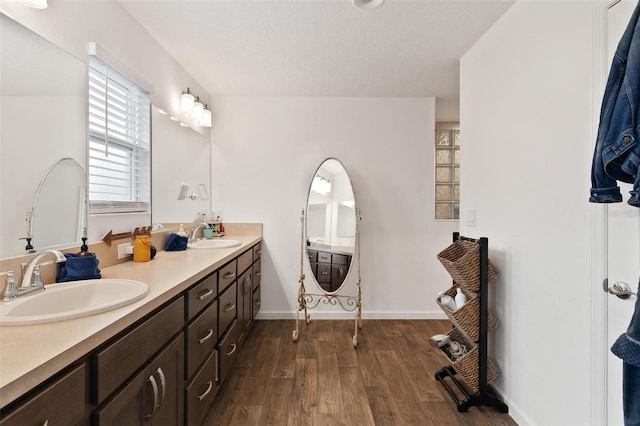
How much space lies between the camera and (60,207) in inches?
52.8

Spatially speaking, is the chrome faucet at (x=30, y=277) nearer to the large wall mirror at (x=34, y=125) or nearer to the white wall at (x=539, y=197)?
the large wall mirror at (x=34, y=125)

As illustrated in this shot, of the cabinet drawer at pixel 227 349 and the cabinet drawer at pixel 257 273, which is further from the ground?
the cabinet drawer at pixel 257 273

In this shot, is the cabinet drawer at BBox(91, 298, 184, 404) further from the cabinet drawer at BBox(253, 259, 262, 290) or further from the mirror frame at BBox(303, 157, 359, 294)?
the mirror frame at BBox(303, 157, 359, 294)

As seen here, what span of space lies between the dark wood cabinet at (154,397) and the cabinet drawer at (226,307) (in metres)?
0.50

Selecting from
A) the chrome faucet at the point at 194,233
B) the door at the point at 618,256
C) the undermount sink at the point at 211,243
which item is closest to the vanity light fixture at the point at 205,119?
the chrome faucet at the point at 194,233

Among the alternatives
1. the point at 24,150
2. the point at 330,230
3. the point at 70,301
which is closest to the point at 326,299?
the point at 330,230

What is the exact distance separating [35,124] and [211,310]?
114 centimetres

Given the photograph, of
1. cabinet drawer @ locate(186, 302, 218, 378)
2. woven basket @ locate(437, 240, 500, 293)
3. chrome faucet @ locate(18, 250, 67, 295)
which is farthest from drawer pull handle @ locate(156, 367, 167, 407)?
woven basket @ locate(437, 240, 500, 293)

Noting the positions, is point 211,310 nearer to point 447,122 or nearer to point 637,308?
point 637,308

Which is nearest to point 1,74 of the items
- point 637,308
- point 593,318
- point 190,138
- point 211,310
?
point 211,310

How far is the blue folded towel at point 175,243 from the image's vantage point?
219cm

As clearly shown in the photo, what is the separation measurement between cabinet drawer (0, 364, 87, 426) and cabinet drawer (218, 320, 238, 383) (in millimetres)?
1125

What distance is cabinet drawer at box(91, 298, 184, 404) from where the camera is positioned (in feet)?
2.65

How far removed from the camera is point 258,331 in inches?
115
